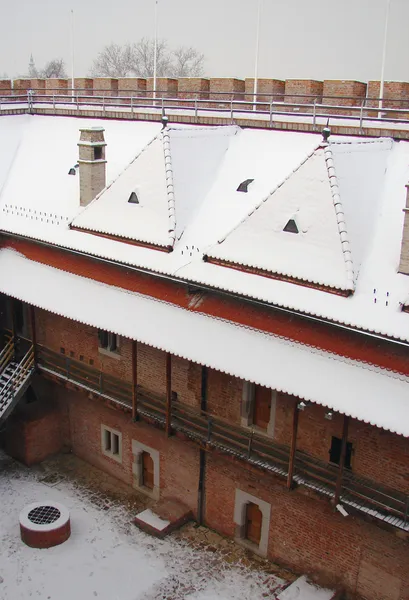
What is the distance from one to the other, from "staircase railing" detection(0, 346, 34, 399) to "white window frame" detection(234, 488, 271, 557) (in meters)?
7.01

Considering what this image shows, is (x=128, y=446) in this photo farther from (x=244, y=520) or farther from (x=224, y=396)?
(x=224, y=396)

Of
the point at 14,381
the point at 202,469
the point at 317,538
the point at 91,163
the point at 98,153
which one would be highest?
the point at 98,153

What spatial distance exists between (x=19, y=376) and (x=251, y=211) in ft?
27.8

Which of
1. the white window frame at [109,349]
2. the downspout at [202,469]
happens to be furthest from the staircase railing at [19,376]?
the downspout at [202,469]

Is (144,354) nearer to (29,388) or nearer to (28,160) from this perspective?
(29,388)

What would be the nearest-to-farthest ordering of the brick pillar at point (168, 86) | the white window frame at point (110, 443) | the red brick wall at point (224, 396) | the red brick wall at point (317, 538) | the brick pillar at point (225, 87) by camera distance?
1. the red brick wall at point (317, 538)
2. the red brick wall at point (224, 396)
3. the white window frame at point (110, 443)
4. the brick pillar at point (225, 87)
5. the brick pillar at point (168, 86)

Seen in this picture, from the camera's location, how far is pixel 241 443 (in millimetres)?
15305

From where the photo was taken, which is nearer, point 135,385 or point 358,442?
point 358,442

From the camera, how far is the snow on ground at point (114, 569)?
50.6 ft

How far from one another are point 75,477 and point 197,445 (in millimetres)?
5639

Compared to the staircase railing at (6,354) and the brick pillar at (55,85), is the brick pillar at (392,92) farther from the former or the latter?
the brick pillar at (55,85)

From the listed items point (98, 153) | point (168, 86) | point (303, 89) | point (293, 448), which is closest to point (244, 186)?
point (98, 153)

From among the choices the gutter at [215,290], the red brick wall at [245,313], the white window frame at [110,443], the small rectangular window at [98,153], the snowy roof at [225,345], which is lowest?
the white window frame at [110,443]

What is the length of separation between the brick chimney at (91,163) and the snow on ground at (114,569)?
9115mm
